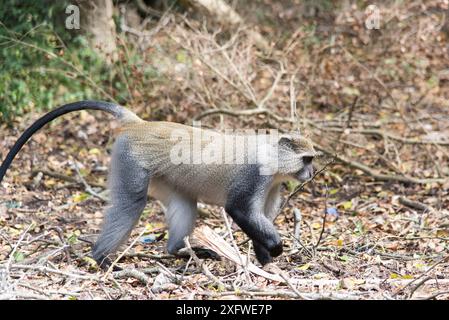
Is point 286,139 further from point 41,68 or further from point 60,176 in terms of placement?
point 41,68

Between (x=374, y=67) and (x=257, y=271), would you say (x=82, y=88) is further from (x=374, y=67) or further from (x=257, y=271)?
(x=257, y=271)

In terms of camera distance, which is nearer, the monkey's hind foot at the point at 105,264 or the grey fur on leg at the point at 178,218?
the monkey's hind foot at the point at 105,264

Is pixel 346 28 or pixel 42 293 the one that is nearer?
pixel 42 293

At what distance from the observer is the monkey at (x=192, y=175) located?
635cm

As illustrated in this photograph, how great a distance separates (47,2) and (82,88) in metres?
1.38

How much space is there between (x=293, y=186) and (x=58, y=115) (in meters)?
3.35

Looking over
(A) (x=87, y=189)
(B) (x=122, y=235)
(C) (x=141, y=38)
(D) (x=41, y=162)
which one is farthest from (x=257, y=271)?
(C) (x=141, y=38)

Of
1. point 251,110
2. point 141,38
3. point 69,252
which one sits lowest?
point 69,252

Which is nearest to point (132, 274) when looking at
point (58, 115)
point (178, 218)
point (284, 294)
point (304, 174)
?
point (178, 218)

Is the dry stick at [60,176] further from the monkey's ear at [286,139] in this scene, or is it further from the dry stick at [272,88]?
the monkey's ear at [286,139]

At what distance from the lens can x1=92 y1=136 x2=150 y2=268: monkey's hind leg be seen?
6.48 m

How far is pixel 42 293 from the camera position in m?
5.44

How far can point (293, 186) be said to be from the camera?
29.7 feet

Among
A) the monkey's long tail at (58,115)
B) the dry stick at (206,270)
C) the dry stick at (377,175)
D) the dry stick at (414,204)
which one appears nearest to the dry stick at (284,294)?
the dry stick at (206,270)
